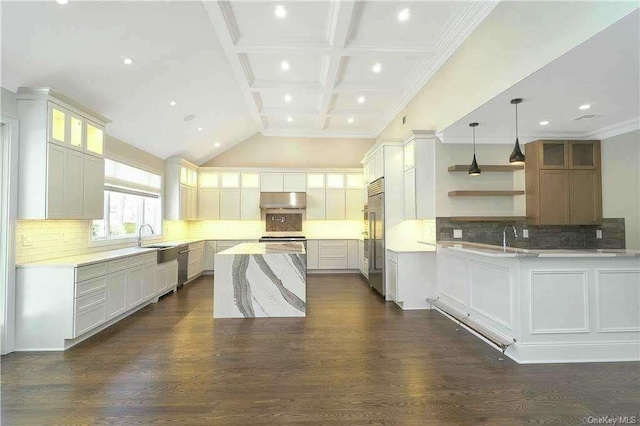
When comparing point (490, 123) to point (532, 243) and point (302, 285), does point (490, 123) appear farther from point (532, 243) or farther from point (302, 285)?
point (302, 285)

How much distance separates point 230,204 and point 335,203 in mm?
2447

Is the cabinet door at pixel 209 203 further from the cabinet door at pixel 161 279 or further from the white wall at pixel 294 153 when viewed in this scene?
the cabinet door at pixel 161 279

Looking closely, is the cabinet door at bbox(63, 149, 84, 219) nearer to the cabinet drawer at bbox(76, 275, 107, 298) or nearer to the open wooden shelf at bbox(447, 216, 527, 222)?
the cabinet drawer at bbox(76, 275, 107, 298)

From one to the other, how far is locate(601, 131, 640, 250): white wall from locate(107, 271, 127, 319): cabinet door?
21.0 feet

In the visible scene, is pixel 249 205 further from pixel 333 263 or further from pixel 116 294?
pixel 116 294

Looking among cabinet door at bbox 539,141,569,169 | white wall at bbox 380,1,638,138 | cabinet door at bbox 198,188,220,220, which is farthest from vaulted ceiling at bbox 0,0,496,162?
cabinet door at bbox 539,141,569,169

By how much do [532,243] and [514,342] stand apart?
2339 millimetres

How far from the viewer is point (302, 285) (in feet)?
13.5

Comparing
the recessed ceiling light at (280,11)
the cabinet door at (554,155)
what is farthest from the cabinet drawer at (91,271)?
the cabinet door at (554,155)

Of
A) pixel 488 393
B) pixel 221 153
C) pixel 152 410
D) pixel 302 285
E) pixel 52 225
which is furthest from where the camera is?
pixel 221 153

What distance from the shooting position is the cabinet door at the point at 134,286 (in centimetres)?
397

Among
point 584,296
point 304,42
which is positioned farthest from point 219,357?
point 304,42

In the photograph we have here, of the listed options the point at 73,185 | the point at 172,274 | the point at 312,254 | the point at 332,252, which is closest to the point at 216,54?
the point at 73,185

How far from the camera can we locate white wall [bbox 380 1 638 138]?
2152mm
